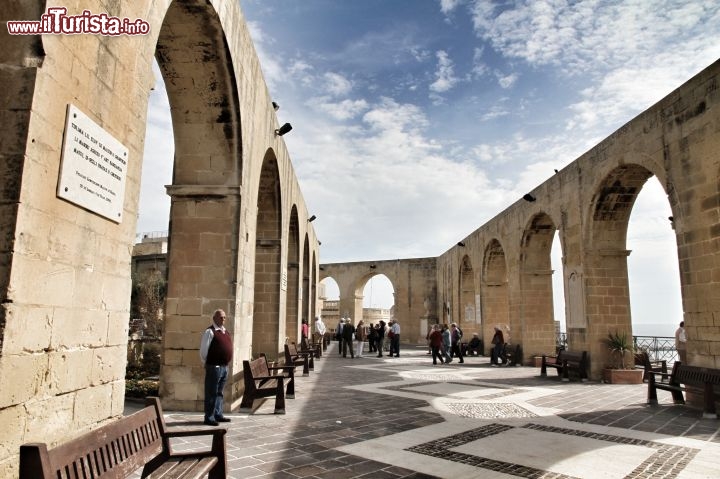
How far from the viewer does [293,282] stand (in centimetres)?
1419

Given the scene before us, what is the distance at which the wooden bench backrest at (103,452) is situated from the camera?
1879mm

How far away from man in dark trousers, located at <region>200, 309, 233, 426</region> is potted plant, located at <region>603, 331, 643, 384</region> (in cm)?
832

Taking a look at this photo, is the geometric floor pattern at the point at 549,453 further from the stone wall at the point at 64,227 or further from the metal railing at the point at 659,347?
the metal railing at the point at 659,347

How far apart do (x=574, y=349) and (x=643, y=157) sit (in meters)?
4.75

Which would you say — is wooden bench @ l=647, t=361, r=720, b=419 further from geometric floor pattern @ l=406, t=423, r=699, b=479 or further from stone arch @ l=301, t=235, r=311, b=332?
stone arch @ l=301, t=235, r=311, b=332

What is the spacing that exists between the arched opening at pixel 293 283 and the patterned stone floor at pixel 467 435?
507 cm

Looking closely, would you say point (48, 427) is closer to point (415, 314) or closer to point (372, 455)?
point (372, 455)

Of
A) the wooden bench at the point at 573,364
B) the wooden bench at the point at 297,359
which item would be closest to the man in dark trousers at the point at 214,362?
the wooden bench at the point at 297,359

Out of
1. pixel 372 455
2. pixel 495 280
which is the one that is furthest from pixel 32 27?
pixel 495 280

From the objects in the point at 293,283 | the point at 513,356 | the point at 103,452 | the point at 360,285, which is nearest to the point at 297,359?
the point at 293,283

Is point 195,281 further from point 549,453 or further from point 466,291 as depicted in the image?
point 466,291

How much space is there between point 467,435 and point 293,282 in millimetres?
9641

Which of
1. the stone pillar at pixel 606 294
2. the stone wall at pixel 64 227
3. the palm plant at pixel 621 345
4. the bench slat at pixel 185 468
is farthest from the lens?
the stone pillar at pixel 606 294

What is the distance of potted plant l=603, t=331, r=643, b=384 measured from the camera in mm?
9867
